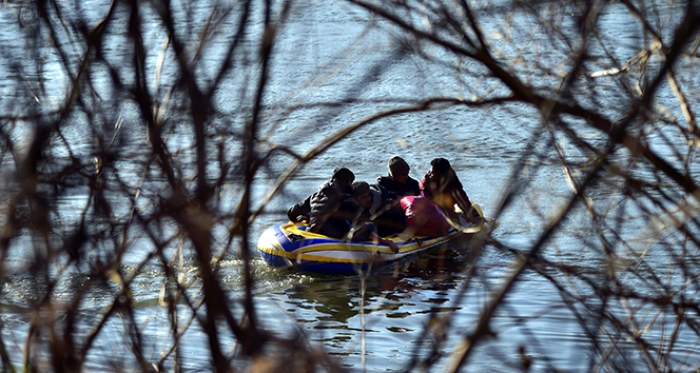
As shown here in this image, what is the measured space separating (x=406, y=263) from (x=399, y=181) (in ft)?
4.41

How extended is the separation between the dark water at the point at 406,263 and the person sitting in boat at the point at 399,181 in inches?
17.7

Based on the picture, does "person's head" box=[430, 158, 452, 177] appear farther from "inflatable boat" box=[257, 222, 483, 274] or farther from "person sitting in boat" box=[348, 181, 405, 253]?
"inflatable boat" box=[257, 222, 483, 274]

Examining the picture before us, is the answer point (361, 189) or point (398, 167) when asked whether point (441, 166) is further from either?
point (398, 167)

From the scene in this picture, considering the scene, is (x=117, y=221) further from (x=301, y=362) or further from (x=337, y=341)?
(x=337, y=341)

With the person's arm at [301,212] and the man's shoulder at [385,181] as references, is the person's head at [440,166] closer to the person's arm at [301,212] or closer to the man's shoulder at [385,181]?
the man's shoulder at [385,181]

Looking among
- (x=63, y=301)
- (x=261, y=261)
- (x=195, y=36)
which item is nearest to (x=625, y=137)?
(x=195, y=36)

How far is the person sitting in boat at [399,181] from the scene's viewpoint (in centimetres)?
1227

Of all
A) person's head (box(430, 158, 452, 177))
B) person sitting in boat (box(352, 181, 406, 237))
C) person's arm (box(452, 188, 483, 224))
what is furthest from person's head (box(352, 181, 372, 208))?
person's arm (box(452, 188, 483, 224))

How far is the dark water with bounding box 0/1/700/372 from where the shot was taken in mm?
2578

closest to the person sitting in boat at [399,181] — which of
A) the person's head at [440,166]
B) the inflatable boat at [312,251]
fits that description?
the person's head at [440,166]

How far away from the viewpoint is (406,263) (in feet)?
37.8

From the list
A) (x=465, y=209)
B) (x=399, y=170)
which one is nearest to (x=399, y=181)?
(x=399, y=170)

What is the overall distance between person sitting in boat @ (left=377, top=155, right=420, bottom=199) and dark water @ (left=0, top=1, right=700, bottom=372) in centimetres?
45

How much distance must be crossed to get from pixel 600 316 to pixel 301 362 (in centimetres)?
95
